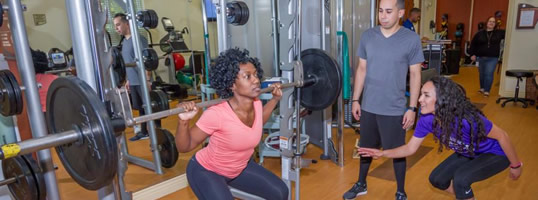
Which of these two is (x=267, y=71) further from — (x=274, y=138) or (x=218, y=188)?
(x=218, y=188)

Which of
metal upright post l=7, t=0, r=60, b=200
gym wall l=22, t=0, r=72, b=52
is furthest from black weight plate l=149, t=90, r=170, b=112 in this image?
metal upright post l=7, t=0, r=60, b=200

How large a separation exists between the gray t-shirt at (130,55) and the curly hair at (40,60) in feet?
1.45

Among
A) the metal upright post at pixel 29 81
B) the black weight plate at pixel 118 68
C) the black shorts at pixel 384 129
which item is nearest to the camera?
the metal upright post at pixel 29 81

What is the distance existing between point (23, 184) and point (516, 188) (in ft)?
9.43

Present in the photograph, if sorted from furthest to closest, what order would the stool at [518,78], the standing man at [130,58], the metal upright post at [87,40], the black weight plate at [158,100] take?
the stool at [518,78]
the black weight plate at [158,100]
the standing man at [130,58]
the metal upright post at [87,40]

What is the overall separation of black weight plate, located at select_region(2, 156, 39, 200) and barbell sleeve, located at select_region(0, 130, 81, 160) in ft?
2.40

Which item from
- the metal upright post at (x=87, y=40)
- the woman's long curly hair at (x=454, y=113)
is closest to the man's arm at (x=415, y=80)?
the woman's long curly hair at (x=454, y=113)

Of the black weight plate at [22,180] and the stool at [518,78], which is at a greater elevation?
the black weight plate at [22,180]

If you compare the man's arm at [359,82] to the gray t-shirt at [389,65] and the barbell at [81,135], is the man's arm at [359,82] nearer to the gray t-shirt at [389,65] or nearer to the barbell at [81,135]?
the gray t-shirt at [389,65]

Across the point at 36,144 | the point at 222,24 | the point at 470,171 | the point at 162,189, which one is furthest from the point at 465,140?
the point at 162,189

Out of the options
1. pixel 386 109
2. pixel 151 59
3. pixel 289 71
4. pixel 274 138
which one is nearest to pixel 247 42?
pixel 274 138

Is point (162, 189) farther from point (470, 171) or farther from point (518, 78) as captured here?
point (518, 78)

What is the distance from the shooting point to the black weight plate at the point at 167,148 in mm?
2732

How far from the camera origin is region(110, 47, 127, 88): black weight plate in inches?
86.2
